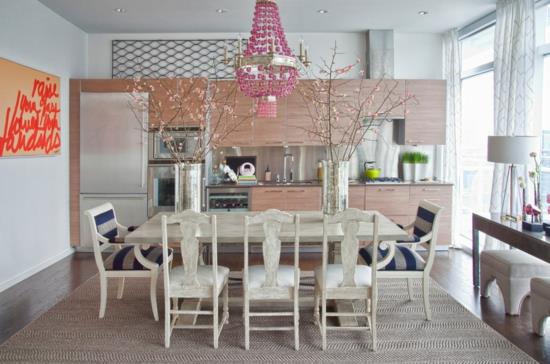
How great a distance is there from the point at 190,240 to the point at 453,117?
4392 millimetres

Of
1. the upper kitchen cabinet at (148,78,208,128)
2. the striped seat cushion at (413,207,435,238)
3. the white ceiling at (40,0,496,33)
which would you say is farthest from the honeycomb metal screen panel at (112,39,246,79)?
the striped seat cushion at (413,207,435,238)

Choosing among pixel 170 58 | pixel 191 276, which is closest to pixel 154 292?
pixel 191 276

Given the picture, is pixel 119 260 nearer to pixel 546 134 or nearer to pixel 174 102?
pixel 174 102

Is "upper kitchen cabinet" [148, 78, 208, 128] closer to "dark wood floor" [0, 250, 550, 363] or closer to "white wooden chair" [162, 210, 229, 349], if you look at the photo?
"dark wood floor" [0, 250, 550, 363]

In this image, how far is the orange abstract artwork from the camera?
14.4 ft

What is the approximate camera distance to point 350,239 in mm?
3113

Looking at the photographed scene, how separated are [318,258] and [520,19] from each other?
10.9 ft

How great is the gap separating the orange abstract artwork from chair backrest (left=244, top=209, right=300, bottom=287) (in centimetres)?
276

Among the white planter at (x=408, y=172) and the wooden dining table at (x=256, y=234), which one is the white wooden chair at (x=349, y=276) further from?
the white planter at (x=408, y=172)

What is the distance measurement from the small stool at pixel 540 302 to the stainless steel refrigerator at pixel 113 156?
4.38 metres

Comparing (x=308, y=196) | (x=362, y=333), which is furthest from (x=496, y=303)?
(x=308, y=196)

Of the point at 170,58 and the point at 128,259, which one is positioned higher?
the point at 170,58

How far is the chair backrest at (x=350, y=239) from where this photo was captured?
9.93 ft

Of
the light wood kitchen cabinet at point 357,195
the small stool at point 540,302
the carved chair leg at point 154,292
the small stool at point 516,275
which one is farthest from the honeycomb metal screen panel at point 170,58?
the small stool at point 540,302
